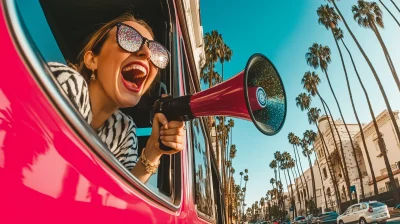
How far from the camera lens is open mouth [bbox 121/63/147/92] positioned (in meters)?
1.28

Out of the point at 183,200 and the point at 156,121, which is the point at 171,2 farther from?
the point at 183,200

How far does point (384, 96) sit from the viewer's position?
1132 inches

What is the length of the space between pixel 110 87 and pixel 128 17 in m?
0.58

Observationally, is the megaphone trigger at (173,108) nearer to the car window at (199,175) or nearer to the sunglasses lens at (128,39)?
the sunglasses lens at (128,39)

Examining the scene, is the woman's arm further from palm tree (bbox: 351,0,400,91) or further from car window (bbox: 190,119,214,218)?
palm tree (bbox: 351,0,400,91)

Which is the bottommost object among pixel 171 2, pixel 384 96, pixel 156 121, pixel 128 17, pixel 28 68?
pixel 28 68

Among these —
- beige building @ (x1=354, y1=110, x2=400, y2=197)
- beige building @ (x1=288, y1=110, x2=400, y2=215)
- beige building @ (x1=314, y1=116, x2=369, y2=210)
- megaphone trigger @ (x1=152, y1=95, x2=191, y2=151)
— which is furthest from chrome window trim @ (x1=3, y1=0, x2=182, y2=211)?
beige building @ (x1=314, y1=116, x2=369, y2=210)

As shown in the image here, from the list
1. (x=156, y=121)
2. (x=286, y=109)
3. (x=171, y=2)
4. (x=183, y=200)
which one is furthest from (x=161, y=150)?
(x=171, y=2)

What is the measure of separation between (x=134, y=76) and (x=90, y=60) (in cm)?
22

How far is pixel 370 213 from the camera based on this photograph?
737 inches

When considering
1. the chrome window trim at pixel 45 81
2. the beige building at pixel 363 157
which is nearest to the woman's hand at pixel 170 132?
the chrome window trim at pixel 45 81

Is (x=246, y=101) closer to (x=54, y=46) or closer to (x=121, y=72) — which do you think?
(x=121, y=72)

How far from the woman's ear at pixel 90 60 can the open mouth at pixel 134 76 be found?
164 millimetres

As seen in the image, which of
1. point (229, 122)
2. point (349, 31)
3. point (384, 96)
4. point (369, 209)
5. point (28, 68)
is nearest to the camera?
point (28, 68)
